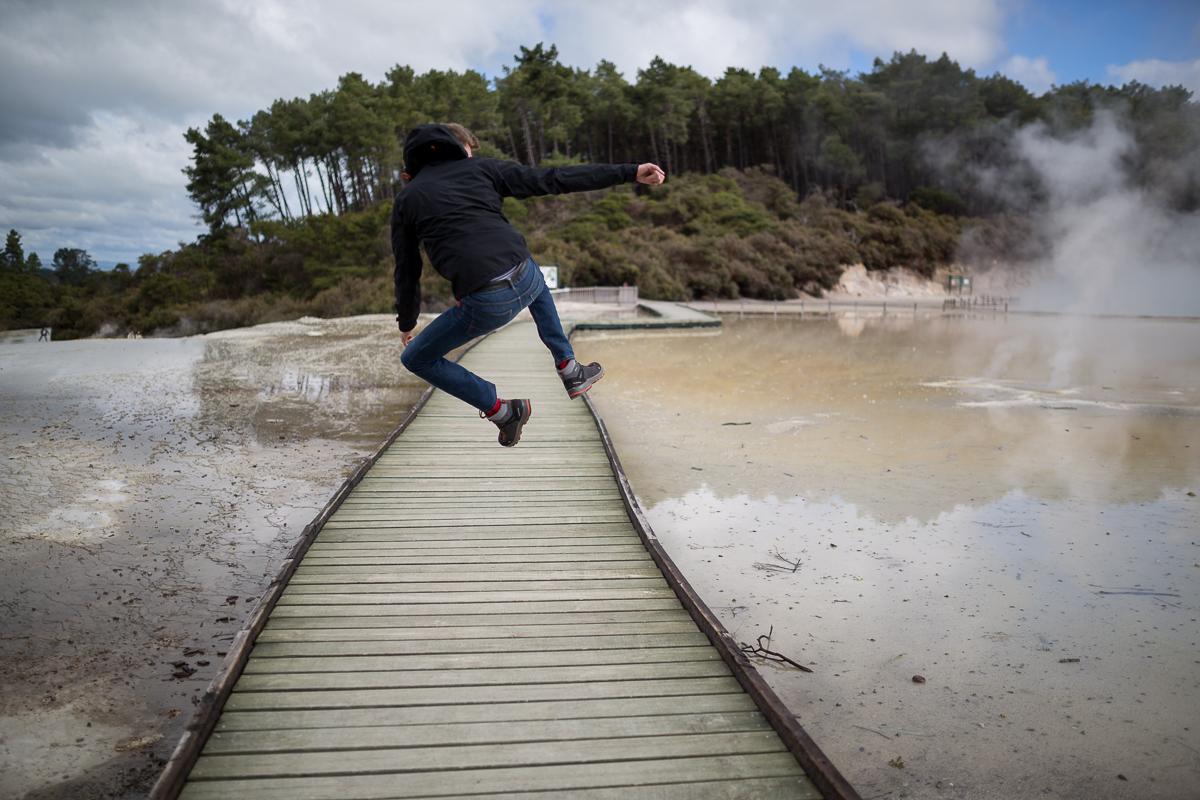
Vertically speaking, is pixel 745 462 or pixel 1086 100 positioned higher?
pixel 1086 100

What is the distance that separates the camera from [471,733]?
2172 mm

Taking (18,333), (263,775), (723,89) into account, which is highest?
(723,89)

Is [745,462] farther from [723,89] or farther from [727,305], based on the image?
[723,89]

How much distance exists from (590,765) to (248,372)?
12198 mm

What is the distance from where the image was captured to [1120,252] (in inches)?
1670

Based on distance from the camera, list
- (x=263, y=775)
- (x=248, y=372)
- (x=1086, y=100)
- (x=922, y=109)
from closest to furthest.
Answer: (x=263, y=775) → (x=248, y=372) → (x=1086, y=100) → (x=922, y=109)

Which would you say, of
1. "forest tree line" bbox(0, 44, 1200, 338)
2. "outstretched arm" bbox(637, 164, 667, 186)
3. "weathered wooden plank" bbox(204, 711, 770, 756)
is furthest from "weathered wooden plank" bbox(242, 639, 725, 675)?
"forest tree line" bbox(0, 44, 1200, 338)

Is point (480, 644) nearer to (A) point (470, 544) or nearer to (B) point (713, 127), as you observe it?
(A) point (470, 544)

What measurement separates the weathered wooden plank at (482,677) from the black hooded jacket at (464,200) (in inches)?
57.2

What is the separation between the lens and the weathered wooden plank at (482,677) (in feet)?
7.90

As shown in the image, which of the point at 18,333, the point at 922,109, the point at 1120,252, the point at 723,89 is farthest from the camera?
the point at 723,89

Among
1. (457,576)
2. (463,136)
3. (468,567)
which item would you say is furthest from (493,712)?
(463,136)

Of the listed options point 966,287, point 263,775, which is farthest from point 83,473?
point 966,287

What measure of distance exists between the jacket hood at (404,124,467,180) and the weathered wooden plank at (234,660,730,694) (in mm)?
2087
